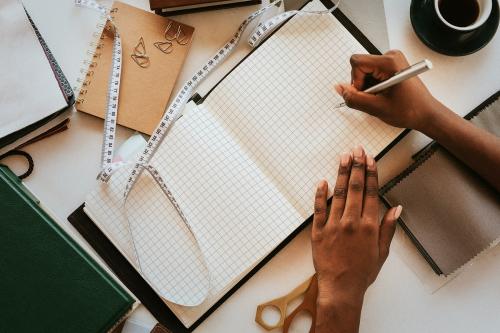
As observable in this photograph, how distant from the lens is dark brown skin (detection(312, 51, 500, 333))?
3.03 feet

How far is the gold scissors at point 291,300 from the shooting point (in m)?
0.99

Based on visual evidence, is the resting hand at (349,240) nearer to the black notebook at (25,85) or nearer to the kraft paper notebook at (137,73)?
the kraft paper notebook at (137,73)

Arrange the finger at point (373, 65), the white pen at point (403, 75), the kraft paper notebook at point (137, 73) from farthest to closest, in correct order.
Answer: the kraft paper notebook at point (137, 73) < the finger at point (373, 65) < the white pen at point (403, 75)

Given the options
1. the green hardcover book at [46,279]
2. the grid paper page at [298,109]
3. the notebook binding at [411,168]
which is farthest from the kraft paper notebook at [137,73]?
the notebook binding at [411,168]

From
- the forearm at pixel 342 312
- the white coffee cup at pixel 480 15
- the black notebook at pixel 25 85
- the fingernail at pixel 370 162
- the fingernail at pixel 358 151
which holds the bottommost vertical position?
the forearm at pixel 342 312

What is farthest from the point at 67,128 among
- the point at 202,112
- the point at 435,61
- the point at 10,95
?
the point at 435,61

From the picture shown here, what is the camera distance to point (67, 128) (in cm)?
104

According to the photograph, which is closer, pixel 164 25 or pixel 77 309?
pixel 77 309

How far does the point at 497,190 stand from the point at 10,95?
3.04 ft

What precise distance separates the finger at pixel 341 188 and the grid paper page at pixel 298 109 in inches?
0.7

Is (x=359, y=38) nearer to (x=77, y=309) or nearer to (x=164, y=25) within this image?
(x=164, y=25)

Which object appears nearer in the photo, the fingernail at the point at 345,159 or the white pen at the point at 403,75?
the white pen at the point at 403,75

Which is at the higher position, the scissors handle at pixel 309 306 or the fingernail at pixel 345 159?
the fingernail at pixel 345 159

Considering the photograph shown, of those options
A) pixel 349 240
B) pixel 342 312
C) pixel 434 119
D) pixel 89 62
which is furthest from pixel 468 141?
pixel 89 62
